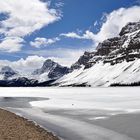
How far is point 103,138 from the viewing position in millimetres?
35906

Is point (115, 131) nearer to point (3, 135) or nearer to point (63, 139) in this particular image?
point (63, 139)

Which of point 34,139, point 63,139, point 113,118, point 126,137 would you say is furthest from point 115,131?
point 113,118

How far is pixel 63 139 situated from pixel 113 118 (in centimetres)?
1914

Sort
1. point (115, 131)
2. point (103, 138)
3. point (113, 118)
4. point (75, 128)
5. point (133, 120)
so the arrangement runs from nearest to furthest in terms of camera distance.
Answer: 1. point (103, 138)
2. point (115, 131)
3. point (75, 128)
4. point (133, 120)
5. point (113, 118)

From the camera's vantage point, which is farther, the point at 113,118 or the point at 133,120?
the point at 113,118

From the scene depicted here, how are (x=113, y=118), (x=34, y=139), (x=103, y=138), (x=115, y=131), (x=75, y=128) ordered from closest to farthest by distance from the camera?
(x=34, y=139), (x=103, y=138), (x=115, y=131), (x=75, y=128), (x=113, y=118)

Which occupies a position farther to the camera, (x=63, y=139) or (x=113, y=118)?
(x=113, y=118)

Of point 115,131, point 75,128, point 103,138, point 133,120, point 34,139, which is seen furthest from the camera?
point 133,120

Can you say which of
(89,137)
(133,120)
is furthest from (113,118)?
(89,137)

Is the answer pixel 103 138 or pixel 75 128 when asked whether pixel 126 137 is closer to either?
pixel 103 138

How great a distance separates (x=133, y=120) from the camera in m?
49.2

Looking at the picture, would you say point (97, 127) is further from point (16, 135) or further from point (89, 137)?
point (16, 135)

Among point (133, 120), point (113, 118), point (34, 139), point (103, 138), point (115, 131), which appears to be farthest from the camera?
point (113, 118)

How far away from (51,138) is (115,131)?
7.98 m
